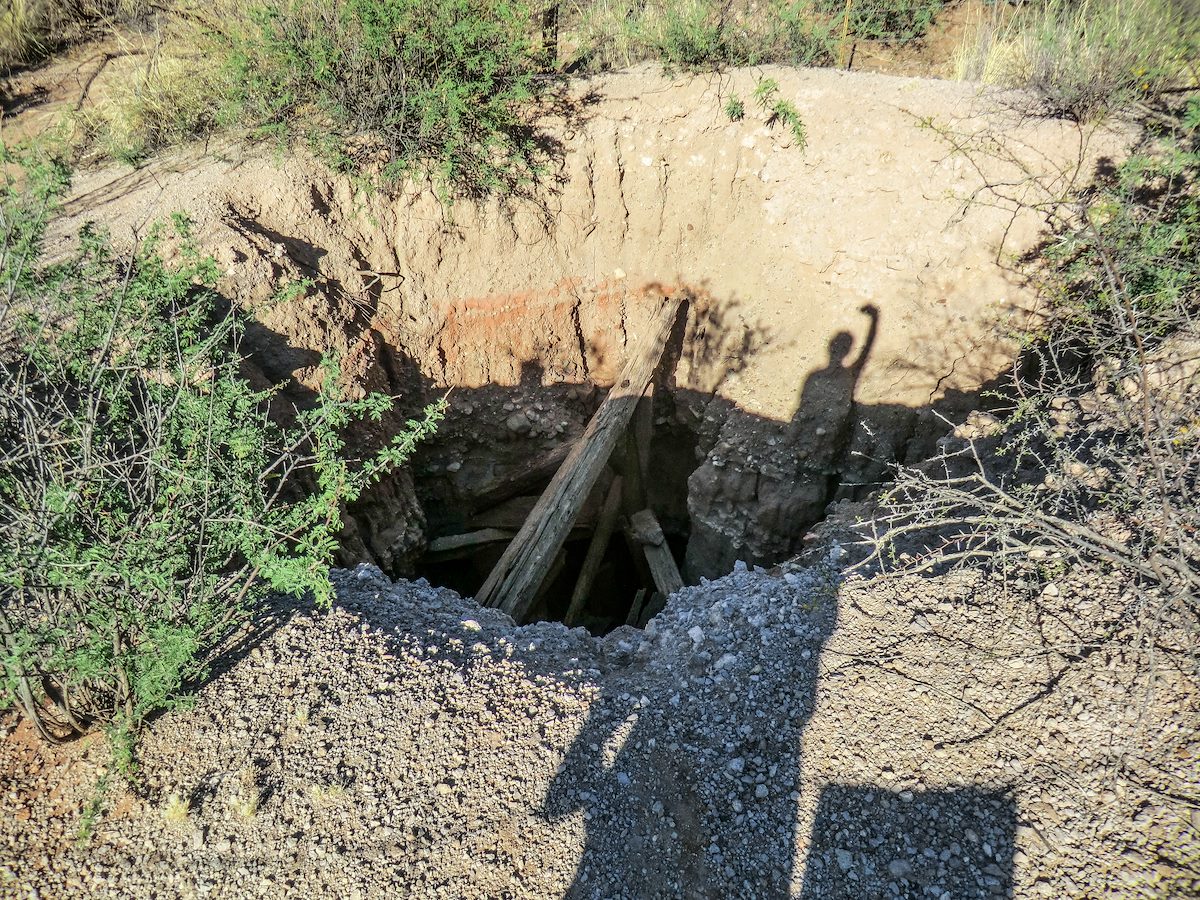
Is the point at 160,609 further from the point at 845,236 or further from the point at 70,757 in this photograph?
the point at 845,236

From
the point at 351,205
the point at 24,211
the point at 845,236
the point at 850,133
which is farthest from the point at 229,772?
the point at 850,133

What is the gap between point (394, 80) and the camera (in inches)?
187

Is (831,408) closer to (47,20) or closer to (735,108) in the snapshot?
(735,108)

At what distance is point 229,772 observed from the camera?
2512mm

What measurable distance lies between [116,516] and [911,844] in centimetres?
319

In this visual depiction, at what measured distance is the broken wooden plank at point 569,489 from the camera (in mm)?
4160

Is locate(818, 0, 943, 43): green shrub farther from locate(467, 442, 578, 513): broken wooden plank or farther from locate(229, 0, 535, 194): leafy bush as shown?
locate(467, 442, 578, 513): broken wooden plank

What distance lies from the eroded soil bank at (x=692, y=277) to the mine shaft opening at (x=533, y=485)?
0.03 meters

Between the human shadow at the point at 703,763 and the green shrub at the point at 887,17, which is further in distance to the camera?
the green shrub at the point at 887,17

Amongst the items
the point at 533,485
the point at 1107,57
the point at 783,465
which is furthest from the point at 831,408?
the point at 1107,57

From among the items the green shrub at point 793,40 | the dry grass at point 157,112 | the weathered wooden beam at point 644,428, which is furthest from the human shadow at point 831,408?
the dry grass at point 157,112

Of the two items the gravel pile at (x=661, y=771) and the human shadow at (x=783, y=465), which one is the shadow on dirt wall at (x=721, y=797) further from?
the human shadow at (x=783, y=465)

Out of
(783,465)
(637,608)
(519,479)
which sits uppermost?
(783,465)

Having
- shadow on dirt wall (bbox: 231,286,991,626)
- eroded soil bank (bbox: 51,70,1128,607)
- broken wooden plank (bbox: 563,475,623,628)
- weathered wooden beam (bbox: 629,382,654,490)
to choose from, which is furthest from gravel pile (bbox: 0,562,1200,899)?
weathered wooden beam (bbox: 629,382,654,490)
